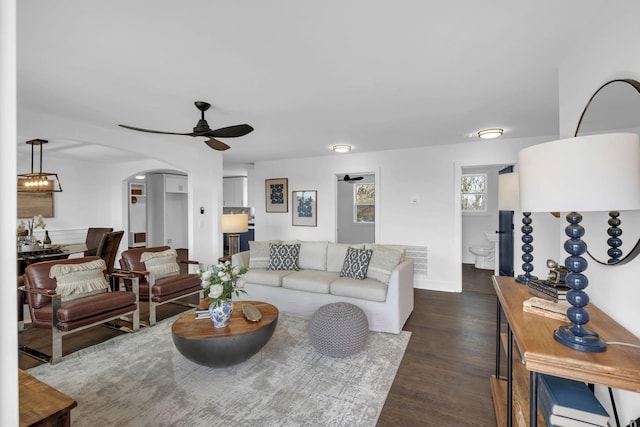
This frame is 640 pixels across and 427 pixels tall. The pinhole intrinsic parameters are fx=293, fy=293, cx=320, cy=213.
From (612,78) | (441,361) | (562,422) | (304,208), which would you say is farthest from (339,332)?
(304,208)

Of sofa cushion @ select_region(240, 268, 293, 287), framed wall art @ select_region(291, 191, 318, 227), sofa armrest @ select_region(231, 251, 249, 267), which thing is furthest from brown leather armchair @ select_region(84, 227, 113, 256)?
framed wall art @ select_region(291, 191, 318, 227)

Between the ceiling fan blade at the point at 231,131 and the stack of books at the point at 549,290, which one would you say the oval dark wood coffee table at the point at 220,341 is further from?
the stack of books at the point at 549,290

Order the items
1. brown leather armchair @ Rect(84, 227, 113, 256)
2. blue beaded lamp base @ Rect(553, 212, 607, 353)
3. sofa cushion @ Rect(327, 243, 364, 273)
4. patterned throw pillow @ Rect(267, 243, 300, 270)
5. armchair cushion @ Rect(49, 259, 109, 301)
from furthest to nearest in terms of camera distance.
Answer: brown leather armchair @ Rect(84, 227, 113, 256) < patterned throw pillow @ Rect(267, 243, 300, 270) < sofa cushion @ Rect(327, 243, 364, 273) < armchair cushion @ Rect(49, 259, 109, 301) < blue beaded lamp base @ Rect(553, 212, 607, 353)

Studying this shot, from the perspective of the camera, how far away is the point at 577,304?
113cm

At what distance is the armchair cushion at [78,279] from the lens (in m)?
2.81

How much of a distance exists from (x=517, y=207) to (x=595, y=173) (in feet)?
4.16

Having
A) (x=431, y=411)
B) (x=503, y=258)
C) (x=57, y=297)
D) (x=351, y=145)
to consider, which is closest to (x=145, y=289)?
(x=57, y=297)

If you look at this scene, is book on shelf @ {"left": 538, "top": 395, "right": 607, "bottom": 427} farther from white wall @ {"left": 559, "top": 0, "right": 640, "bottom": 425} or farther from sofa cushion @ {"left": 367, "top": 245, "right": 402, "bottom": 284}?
sofa cushion @ {"left": 367, "top": 245, "right": 402, "bottom": 284}

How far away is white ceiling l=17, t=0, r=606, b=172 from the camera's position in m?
1.59

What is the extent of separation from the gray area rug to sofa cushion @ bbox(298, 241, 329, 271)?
54.2 inches

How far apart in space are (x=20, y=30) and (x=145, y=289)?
273 cm

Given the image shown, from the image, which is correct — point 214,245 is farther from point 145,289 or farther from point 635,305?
point 635,305

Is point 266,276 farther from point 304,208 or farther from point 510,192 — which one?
point 510,192

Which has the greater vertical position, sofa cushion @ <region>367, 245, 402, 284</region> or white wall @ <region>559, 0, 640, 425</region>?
white wall @ <region>559, 0, 640, 425</region>
